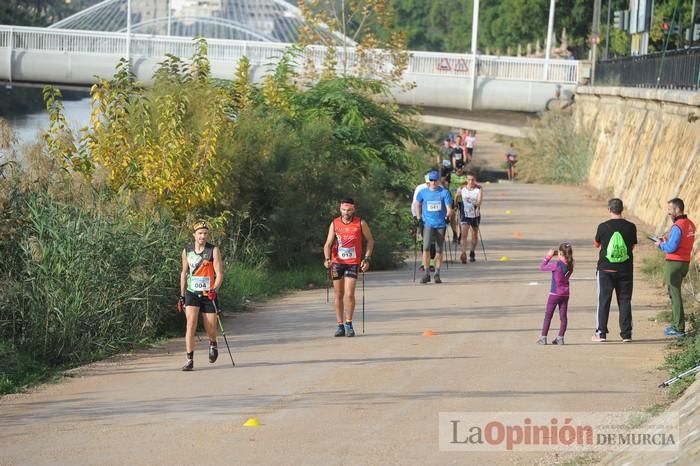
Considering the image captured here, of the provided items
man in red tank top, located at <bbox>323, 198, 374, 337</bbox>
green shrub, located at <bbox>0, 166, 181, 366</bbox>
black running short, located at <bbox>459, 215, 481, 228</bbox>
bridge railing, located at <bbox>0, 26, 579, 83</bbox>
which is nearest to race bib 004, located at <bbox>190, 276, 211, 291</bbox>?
green shrub, located at <bbox>0, 166, 181, 366</bbox>

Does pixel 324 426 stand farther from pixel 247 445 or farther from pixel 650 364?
pixel 650 364

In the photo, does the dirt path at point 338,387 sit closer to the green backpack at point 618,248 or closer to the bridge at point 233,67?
the green backpack at point 618,248

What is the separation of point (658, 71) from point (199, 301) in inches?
947

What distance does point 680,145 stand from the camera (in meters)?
27.4

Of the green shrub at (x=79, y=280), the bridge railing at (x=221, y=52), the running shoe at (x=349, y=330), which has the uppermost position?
the bridge railing at (x=221, y=52)

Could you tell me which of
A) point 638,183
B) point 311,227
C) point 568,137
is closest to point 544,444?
point 311,227

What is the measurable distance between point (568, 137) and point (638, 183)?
17.5 m

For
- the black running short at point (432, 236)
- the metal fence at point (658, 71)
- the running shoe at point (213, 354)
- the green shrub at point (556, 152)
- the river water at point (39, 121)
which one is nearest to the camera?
the running shoe at point (213, 354)

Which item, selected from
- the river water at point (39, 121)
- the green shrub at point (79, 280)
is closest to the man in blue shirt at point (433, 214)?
the green shrub at point (79, 280)

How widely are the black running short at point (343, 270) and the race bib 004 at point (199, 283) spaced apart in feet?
8.16

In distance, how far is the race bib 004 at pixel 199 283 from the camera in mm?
13195

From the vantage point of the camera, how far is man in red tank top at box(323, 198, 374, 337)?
49.9ft

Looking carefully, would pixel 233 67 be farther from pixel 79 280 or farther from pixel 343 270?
pixel 79 280

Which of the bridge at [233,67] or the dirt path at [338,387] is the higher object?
the bridge at [233,67]
